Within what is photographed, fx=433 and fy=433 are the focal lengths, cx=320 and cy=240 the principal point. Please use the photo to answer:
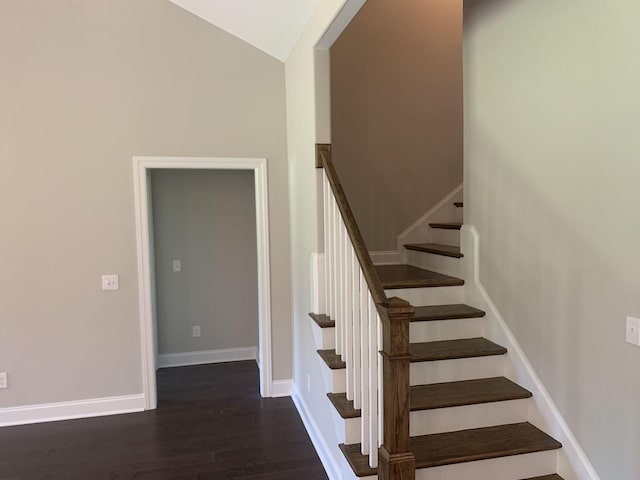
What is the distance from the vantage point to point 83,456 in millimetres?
2947

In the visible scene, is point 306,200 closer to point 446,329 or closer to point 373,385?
point 446,329

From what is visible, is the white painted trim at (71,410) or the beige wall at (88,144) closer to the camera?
the beige wall at (88,144)

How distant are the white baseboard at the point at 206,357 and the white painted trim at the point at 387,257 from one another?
1.77m

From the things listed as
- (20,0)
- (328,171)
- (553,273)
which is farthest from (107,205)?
(553,273)

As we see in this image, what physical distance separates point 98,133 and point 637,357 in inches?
148

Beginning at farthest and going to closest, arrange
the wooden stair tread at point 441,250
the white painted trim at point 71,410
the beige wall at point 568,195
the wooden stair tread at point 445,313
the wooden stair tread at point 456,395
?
the white painted trim at point 71,410 < the wooden stair tread at point 441,250 < the wooden stair tread at point 445,313 < the wooden stair tread at point 456,395 < the beige wall at point 568,195

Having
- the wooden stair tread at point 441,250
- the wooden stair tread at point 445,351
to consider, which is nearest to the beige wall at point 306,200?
the wooden stair tread at point 445,351

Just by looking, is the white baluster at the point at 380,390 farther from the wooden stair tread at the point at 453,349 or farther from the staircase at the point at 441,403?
the wooden stair tread at the point at 453,349

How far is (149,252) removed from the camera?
362cm

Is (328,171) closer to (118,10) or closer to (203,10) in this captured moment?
(203,10)

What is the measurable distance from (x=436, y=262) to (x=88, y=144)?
2918 millimetres

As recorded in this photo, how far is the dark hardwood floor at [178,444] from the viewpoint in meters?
2.75

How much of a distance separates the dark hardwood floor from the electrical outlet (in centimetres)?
185

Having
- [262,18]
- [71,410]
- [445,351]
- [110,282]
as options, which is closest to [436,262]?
[445,351]
